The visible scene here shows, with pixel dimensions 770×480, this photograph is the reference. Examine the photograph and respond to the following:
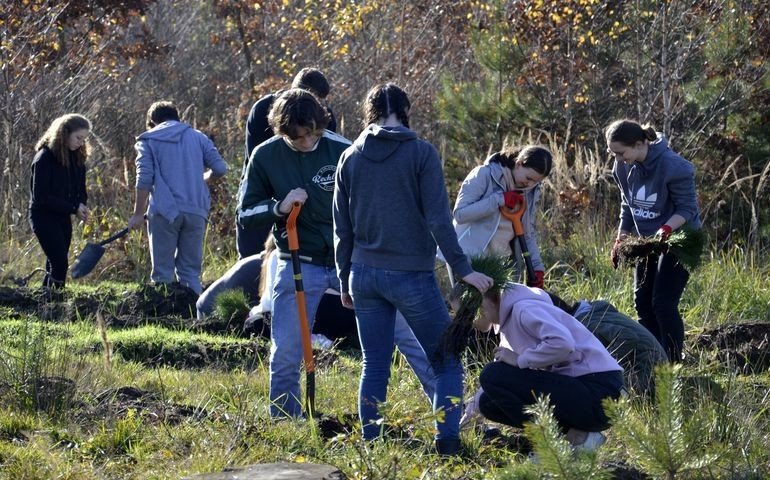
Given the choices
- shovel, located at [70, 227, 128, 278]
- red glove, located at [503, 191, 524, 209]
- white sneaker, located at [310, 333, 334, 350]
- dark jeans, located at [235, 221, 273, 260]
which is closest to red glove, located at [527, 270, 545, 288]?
red glove, located at [503, 191, 524, 209]

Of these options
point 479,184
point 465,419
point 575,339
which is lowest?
point 465,419

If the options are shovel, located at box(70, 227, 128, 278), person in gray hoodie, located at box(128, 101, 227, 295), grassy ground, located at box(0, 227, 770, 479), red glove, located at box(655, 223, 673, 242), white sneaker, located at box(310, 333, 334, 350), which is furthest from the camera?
shovel, located at box(70, 227, 128, 278)

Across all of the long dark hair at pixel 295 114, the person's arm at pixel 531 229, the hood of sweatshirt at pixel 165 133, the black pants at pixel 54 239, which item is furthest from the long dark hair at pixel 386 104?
the black pants at pixel 54 239

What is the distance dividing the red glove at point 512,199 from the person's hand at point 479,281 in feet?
6.98

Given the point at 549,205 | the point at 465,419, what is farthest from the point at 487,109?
the point at 465,419

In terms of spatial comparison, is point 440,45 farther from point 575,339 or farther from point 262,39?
point 575,339

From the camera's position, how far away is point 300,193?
219 inches

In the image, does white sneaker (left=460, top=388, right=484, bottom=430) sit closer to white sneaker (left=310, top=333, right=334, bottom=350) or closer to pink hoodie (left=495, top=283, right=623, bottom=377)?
pink hoodie (left=495, top=283, right=623, bottom=377)

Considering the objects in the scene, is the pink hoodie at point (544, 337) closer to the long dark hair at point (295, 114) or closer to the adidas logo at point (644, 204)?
the long dark hair at point (295, 114)

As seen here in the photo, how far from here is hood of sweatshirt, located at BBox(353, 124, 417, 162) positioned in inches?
201

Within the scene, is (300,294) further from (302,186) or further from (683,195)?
(683,195)

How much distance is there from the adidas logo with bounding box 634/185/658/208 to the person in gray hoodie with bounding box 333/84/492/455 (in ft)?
8.62

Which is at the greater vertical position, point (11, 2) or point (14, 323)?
point (11, 2)

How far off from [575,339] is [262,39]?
1501cm
